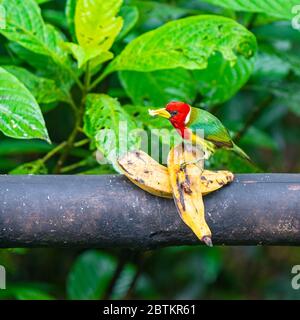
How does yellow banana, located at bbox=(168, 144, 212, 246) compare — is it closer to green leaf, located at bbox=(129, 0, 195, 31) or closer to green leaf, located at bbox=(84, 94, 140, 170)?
green leaf, located at bbox=(84, 94, 140, 170)

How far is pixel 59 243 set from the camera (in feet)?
3.23

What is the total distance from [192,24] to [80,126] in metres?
0.30

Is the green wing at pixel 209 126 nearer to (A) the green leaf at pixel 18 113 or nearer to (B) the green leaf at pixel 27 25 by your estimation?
(A) the green leaf at pixel 18 113

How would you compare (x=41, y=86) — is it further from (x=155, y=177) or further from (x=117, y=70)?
(x=155, y=177)

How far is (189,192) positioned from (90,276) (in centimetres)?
126

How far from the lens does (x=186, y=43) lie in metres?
1.24

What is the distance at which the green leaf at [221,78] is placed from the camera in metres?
1.46

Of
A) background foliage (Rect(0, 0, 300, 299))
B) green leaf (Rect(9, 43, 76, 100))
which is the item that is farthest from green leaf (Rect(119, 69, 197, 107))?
green leaf (Rect(9, 43, 76, 100))

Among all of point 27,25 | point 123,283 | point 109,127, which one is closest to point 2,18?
point 27,25

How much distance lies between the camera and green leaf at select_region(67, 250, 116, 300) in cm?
→ 211

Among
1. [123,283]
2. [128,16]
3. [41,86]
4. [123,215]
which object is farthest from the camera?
[123,283]

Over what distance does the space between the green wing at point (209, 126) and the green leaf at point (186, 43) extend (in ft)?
0.52

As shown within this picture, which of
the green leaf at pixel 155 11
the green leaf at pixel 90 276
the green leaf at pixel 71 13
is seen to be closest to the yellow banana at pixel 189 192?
the green leaf at pixel 71 13

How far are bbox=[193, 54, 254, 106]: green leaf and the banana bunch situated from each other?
44cm
